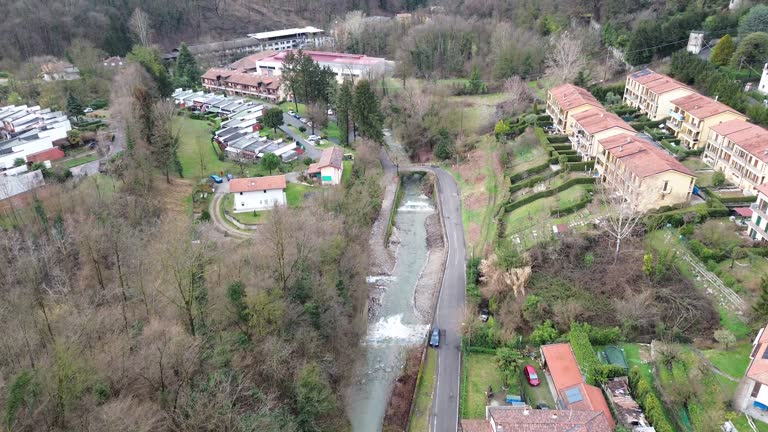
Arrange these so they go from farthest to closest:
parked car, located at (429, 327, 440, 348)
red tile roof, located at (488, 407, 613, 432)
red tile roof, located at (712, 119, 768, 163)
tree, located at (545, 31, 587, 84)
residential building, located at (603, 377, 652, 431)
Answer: tree, located at (545, 31, 587, 84) < red tile roof, located at (712, 119, 768, 163) < parked car, located at (429, 327, 440, 348) < residential building, located at (603, 377, 652, 431) < red tile roof, located at (488, 407, 613, 432)

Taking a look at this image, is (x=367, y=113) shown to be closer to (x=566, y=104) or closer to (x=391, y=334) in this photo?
(x=566, y=104)

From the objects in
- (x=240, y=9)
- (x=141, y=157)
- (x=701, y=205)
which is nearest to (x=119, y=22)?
(x=240, y=9)

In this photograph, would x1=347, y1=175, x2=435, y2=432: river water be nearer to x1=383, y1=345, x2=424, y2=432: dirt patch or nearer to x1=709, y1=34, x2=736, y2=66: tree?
x1=383, y1=345, x2=424, y2=432: dirt patch

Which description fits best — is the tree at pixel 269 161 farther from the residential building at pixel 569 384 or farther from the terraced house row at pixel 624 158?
the residential building at pixel 569 384

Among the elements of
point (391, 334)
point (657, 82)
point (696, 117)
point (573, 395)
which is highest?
point (657, 82)

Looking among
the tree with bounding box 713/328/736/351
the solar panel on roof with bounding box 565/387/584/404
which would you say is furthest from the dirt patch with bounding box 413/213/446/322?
the tree with bounding box 713/328/736/351

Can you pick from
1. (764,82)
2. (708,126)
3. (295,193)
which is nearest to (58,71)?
(295,193)

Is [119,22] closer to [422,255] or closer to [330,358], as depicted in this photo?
[422,255]
